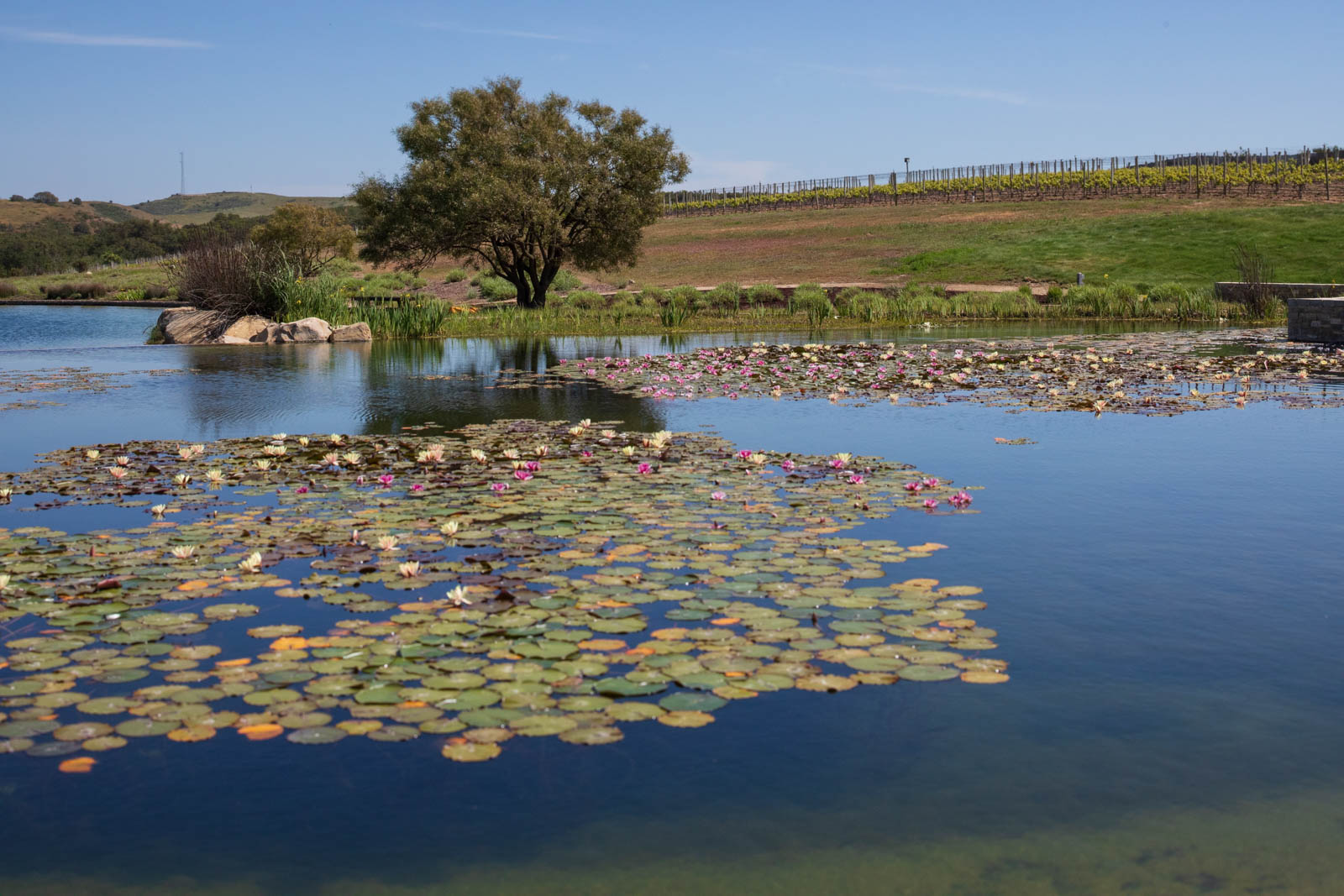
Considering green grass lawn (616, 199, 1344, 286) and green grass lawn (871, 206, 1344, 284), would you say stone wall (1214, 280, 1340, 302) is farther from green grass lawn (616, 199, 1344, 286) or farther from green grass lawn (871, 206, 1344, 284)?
green grass lawn (871, 206, 1344, 284)

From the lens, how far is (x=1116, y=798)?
323 cm

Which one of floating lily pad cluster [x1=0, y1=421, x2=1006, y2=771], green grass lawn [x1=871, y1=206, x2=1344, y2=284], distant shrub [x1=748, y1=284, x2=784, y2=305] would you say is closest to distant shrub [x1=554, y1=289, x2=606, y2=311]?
distant shrub [x1=748, y1=284, x2=784, y2=305]

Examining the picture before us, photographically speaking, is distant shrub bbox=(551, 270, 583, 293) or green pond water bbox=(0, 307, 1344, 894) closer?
green pond water bbox=(0, 307, 1344, 894)

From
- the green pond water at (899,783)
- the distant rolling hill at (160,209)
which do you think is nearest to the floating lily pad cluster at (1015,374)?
the green pond water at (899,783)

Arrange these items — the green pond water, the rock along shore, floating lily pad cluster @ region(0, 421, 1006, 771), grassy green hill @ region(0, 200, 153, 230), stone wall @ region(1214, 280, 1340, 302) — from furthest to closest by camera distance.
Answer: grassy green hill @ region(0, 200, 153, 230)
stone wall @ region(1214, 280, 1340, 302)
the rock along shore
floating lily pad cluster @ region(0, 421, 1006, 771)
the green pond water

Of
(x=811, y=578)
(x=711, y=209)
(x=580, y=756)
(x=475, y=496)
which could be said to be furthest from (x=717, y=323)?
(x=711, y=209)

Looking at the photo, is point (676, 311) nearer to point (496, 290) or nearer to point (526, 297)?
point (526, 297)

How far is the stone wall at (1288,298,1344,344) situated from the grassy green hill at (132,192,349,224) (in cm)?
16304

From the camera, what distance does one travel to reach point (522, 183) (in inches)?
1225

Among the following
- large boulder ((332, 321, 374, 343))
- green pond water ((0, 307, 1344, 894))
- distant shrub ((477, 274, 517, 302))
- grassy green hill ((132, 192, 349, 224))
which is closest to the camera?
green pond water ((0, 307, 1344, 894))

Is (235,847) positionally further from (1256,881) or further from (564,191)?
(564,191)

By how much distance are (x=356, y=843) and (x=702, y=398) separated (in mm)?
10218

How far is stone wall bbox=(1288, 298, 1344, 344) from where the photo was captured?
20.5m

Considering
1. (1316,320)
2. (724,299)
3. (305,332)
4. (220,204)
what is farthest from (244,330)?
(220,204)
